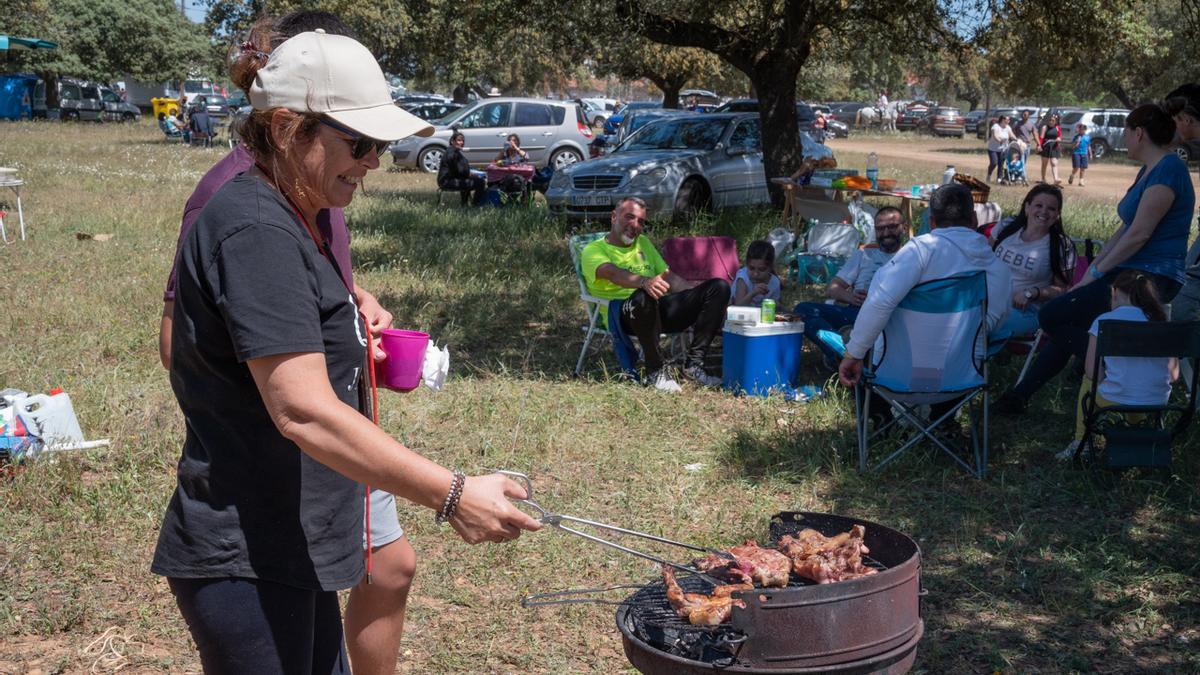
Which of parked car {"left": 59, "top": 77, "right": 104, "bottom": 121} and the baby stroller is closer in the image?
the baby stroller

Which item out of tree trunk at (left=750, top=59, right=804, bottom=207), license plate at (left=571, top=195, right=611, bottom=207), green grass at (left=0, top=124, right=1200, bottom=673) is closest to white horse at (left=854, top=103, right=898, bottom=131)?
tree trunk at (left=750, top=59, right=804, bottom=207)

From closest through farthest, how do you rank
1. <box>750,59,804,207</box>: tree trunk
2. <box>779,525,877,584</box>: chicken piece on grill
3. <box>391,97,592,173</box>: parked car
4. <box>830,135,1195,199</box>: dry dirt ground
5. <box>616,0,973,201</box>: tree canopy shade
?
<box>779,525,877,584</box>: chicken piece on grill → <box>616,0,973,201</box>: tree canopy shade → <box>750,59,804,207</box>: tree trunk → <box>391,97,592,173</box>: parked car → <box>830,135,1195,199</box>: dry dirt ground

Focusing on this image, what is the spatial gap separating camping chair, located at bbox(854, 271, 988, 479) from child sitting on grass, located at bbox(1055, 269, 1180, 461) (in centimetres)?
55

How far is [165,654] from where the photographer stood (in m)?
3.96

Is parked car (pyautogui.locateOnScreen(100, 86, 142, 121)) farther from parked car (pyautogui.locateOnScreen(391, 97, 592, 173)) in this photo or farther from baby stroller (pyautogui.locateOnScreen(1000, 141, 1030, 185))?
baby stroller (pyautogui.locateOnScreen(1000, 141, 1030, 185))

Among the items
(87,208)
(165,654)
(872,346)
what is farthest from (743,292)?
(87,208)

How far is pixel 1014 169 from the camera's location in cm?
2553

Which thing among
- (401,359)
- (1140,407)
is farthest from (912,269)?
(401,359)

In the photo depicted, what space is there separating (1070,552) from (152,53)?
57.3 meters

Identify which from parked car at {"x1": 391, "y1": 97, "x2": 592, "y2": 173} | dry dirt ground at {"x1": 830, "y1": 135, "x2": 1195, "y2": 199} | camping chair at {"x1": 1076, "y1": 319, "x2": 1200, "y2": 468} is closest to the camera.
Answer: camping chair at {"x1": 1076, "y1": 319, "x2": 1200, "y2": 468}

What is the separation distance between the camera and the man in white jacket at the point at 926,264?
5.61 meters

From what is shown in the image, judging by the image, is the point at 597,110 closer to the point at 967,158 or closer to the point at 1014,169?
the point at 967,158

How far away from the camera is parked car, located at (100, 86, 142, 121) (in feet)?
149

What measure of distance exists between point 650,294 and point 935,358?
213 cm
